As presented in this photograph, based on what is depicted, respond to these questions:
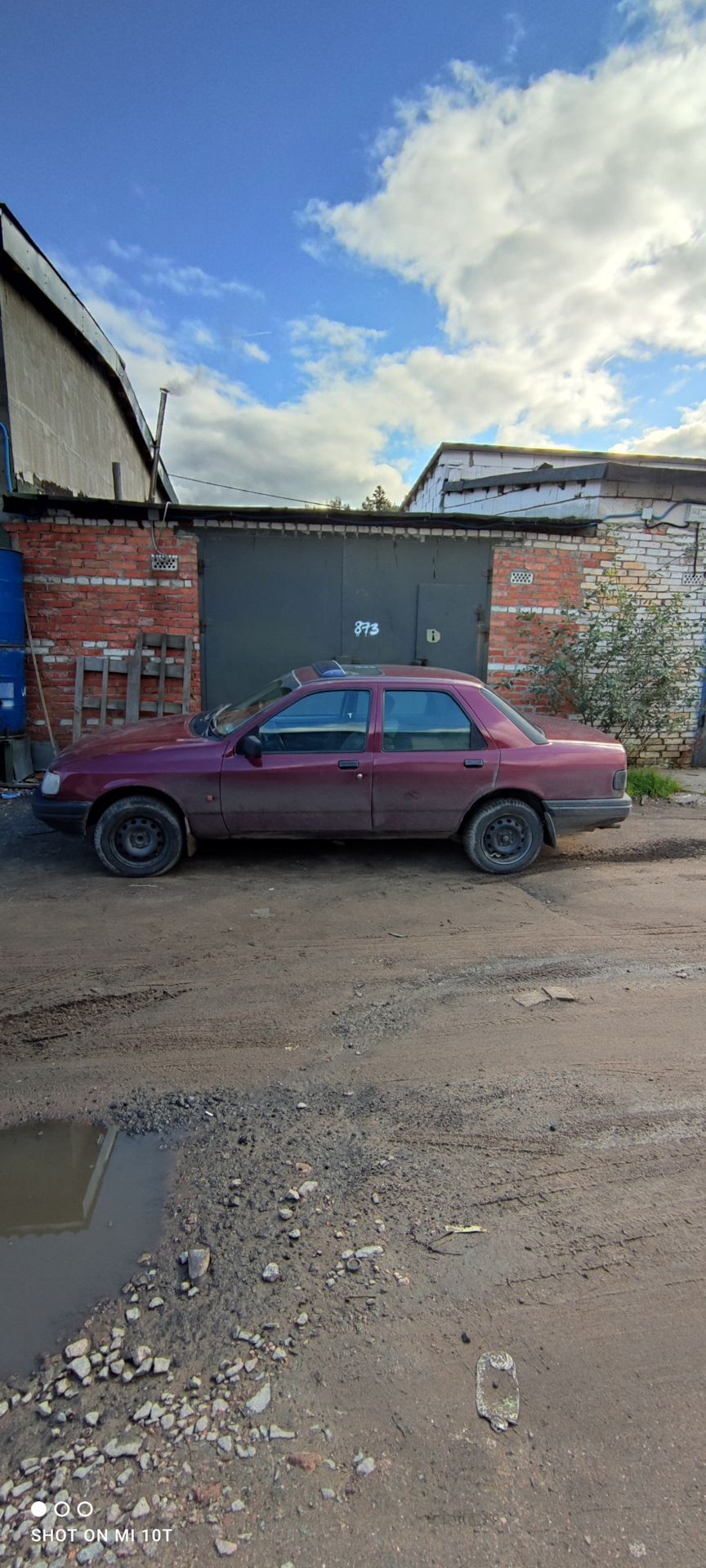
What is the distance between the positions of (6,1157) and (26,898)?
8.07 feet

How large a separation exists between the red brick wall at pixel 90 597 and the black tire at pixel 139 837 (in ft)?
11.3

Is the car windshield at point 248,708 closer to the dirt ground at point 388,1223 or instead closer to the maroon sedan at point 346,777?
the maroon sedan at point 346,777

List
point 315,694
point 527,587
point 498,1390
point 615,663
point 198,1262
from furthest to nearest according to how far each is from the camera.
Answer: point 527,587 < point 615,663 < point 315,694 < point 198,1262 < point 498,1390

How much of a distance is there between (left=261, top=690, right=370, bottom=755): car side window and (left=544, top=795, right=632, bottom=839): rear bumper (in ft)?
4.93

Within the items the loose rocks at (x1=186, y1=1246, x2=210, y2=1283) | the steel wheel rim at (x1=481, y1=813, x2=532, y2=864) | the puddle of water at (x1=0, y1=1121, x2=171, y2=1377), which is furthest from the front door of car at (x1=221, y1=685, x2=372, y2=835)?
the loose rocks at (x1=186, y1=1246, x2=210, y2=1283)

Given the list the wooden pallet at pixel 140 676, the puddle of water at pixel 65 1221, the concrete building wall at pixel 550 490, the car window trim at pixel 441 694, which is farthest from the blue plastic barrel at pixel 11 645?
the puddle of water at pixel 65 1221

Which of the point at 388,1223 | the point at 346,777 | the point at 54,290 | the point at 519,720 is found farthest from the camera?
the point at 54,290

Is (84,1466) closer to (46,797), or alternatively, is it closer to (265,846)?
(46,797)

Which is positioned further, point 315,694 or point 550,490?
point 550,490

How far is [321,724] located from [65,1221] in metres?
3.41

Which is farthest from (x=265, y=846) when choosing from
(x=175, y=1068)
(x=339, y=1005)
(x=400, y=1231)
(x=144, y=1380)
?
(x=144, y=1380)

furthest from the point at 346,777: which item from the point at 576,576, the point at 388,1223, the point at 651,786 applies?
the point at 576,576

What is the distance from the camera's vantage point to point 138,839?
493 cm

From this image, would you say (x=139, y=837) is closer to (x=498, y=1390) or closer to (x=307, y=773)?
(x=307, y=773)
